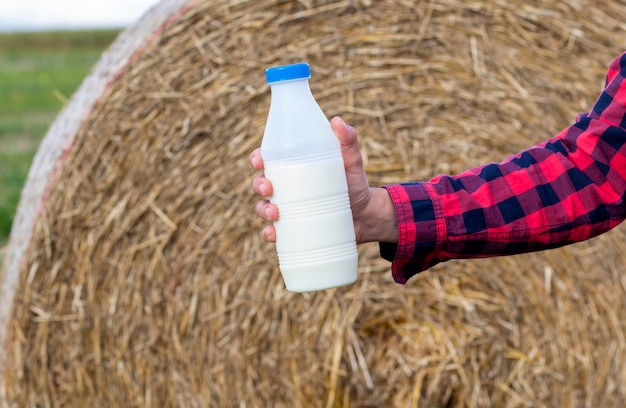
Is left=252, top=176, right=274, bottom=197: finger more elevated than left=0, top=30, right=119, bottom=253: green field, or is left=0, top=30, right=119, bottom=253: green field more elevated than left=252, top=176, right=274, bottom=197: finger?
left=252, top=176, right=274, bottom=197: finger

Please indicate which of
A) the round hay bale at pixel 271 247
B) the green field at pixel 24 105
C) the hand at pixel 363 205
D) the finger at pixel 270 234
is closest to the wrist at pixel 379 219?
the hand at pixel 363 205

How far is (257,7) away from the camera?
2.72 m

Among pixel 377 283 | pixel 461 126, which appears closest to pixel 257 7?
pixel 461 126

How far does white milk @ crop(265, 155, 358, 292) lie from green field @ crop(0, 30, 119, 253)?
5.03 feet

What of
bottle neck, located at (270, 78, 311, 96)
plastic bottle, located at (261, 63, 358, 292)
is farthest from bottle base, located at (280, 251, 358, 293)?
bottle neck, located at (270, 78, 311, 96)

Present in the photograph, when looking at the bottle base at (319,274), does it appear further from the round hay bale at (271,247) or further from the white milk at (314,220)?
the round hay bale at (271,247)

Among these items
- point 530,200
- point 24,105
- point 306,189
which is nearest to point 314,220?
point 306,189

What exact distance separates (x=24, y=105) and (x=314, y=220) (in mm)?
8674

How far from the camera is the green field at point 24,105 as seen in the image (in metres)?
5.43

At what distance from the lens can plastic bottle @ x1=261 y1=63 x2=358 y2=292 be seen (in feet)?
5.09

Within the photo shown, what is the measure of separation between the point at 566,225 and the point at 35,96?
9.42 metres

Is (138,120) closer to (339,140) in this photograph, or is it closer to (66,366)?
(66,366)

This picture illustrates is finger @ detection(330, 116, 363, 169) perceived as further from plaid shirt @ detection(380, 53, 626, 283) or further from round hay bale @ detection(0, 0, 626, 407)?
round hay bale @ detection(0, 0, 626, 407)

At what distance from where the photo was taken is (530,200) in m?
1.60
